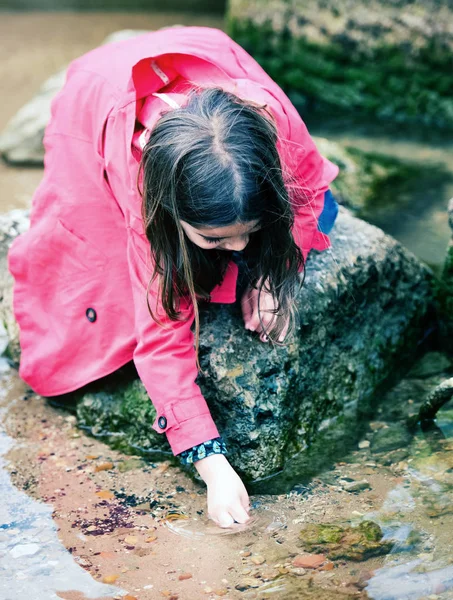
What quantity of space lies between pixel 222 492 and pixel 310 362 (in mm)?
655

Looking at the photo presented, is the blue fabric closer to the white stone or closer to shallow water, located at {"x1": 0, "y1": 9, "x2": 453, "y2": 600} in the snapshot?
shallow water, located at {"x1": 0, "y1": 9, "x2": 453, "y2": 600}

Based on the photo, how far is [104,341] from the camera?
8.68ft

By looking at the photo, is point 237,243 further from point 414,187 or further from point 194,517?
point 414,187

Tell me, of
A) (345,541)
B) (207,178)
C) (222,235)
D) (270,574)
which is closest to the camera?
(207,178)

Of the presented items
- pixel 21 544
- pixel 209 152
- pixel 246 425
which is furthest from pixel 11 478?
pixel 209 152

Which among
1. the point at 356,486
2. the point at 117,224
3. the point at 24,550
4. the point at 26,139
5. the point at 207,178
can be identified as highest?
the point at 207,178

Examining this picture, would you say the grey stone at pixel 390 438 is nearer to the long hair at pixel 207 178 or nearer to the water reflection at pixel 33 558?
the long hair at pixel 207 178

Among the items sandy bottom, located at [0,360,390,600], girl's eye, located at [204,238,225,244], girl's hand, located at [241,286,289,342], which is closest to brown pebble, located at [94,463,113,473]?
sandy bottom, located at [0,360,390,600]

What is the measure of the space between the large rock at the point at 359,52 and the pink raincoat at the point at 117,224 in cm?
299

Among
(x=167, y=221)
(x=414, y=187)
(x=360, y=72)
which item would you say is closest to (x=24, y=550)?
(x=167, y=221)

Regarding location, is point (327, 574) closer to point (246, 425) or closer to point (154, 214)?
point (246, 425)

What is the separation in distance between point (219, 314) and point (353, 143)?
292cm

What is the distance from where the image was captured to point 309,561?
2.10m

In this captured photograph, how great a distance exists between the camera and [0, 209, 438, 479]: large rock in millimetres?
2467
